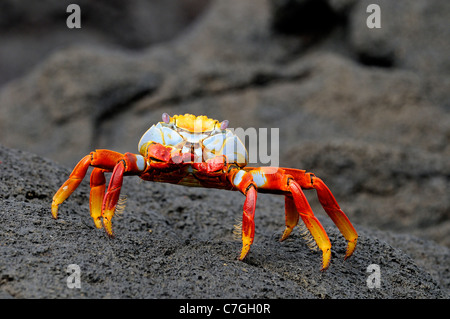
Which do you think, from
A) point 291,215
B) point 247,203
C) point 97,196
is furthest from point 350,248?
point 97,196

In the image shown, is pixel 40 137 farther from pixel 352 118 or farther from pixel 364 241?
pixel 364 241

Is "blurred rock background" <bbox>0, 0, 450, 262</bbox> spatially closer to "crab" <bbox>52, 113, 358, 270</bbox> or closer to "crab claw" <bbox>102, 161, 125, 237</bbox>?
"crab" <bbox>52, 113, 358, 270</bbox>

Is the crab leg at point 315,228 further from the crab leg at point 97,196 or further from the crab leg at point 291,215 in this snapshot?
the crab leg at point 97,196

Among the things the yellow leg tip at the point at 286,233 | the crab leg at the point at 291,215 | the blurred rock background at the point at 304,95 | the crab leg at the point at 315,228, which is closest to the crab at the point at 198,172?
the crab leg at the point at 315,228

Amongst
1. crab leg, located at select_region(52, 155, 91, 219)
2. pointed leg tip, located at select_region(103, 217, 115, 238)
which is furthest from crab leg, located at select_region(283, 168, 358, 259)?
crab leg, located at select_region(52, 155, 91, 219)

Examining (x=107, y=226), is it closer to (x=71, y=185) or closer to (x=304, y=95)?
(x=71, y=185)
